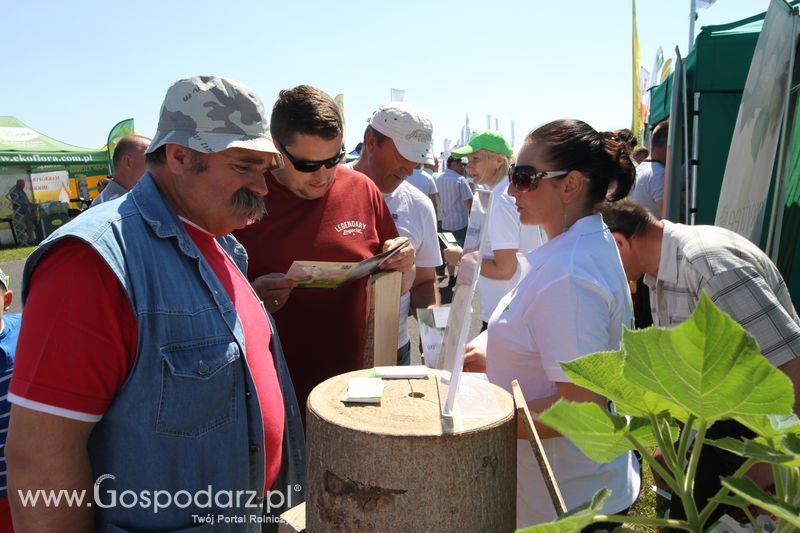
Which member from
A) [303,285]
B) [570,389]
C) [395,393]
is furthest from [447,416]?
[303,285]

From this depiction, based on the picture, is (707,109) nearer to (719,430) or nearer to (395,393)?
(719,430)

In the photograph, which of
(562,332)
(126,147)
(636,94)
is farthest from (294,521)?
(636,94)

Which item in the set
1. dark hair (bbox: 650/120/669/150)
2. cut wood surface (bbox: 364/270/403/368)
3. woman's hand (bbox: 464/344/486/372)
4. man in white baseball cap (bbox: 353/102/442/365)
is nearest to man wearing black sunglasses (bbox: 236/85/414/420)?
cut wood surface (bbox: 364/270/403/368)

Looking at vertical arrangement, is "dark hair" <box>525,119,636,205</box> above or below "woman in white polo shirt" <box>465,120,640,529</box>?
above

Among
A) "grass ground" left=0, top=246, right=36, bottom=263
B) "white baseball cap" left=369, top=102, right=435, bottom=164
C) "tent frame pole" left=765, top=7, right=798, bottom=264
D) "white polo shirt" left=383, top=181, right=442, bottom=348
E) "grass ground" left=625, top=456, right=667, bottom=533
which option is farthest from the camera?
"grass ground" left=0, top=246, right=36, bottom=263

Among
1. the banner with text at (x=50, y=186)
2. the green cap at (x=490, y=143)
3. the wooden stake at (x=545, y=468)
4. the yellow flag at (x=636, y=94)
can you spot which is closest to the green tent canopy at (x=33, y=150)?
the banner with text at (x=50, y=186)

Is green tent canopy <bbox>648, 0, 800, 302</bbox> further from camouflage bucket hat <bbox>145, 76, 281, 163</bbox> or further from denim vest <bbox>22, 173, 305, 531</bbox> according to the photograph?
denim vest <bbox>22, 173, 305, 531</bbox>

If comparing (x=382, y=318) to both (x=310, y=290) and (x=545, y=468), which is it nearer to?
(x=310, y=290)

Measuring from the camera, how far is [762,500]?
1.41ft

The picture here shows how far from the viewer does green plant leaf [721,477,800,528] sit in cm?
41

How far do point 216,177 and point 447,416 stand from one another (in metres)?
0.86

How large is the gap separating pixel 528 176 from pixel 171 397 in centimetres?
111

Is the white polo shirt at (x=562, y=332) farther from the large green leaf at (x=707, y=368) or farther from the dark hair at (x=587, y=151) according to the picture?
the large green leaf at (x=707, y=368)

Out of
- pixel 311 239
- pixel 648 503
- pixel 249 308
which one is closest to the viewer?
pixel 249 308
